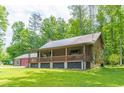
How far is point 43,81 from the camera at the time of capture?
7.61m

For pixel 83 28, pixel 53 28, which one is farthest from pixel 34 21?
pixel 83 28

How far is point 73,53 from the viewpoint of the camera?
11422 mm

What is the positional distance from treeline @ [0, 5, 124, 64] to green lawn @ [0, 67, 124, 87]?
0.49 meters

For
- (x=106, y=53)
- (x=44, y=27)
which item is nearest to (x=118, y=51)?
(x=106, y=53)

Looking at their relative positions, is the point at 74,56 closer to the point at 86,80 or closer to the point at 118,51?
the point at 118,51

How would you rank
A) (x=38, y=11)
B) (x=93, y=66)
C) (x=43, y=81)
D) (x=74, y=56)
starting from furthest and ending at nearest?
(x=74, y=56), (x=93, y=66), (x=38, y=11), (x=43, y=81)

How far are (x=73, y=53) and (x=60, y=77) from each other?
3446 millimetres

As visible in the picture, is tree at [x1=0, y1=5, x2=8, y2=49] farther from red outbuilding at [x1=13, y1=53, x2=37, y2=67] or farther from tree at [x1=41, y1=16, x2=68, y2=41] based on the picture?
tree at [x1=41, y1=16, x2=68, y2=41]

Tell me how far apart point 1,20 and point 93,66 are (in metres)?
3.56

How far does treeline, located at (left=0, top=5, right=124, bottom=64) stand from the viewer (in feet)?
28.9

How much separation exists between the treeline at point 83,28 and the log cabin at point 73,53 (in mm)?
295

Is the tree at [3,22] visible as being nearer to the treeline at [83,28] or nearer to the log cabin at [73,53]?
the treeline at [83,28]

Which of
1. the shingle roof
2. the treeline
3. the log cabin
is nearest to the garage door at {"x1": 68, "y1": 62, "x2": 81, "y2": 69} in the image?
the log cabin

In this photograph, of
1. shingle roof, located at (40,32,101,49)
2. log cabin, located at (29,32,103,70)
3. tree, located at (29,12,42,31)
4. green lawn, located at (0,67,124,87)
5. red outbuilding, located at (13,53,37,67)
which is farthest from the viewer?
log cabin, located at (29,32,103,70)
